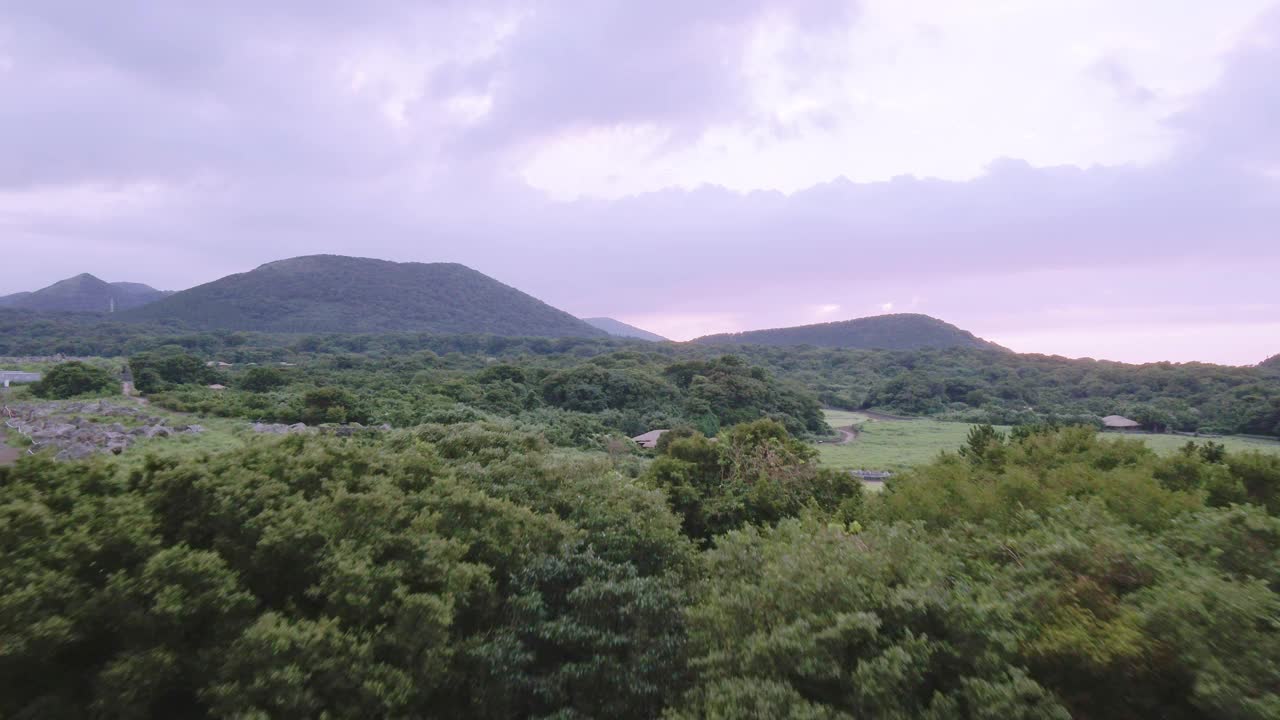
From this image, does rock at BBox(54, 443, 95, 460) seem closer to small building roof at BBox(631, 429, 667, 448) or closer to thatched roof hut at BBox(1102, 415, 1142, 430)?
small building roof at BBox(631, 429, 667, 448)

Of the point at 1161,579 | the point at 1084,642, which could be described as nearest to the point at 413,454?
the point at 1084,642

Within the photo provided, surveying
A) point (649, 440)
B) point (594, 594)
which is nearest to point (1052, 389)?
point (649, 440)

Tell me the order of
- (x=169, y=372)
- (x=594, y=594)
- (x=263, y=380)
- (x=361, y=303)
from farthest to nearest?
(x=361, y=303)
(x=263, y=380)
(x=169, y=372)
(x=594, y=594)

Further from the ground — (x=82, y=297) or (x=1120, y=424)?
(x=82, y=297)

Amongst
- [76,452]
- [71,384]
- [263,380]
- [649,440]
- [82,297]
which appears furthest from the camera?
[82,297]

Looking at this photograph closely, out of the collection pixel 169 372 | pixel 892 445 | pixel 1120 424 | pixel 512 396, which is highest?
pixel 169 372

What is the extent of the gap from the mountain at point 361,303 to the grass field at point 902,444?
3440 inches

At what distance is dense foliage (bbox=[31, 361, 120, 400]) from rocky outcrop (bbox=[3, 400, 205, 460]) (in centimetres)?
399

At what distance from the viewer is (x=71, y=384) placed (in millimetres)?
28719

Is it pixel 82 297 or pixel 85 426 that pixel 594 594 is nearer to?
pixel 85 426

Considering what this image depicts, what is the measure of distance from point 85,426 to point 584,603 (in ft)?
68.7

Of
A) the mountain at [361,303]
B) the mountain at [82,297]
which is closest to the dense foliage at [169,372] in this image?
the mountain at [361,303]

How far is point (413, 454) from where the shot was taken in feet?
25.6

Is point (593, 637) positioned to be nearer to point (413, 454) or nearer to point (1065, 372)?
point (413, 454)
